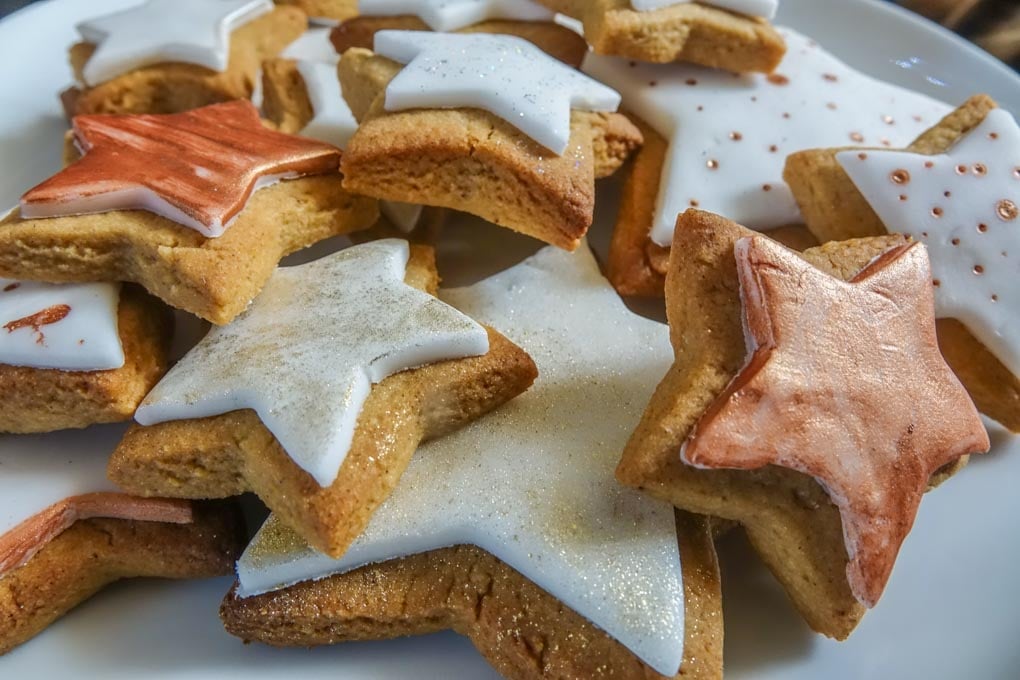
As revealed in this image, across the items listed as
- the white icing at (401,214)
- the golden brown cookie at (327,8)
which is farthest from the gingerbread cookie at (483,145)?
the golden brown cookie at (327,8)

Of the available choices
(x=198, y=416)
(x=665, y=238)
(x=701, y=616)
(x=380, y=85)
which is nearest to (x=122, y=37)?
(x=380, y=85)

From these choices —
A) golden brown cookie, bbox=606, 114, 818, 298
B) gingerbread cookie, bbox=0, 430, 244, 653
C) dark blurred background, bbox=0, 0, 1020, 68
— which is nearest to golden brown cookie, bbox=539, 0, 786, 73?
golden brown cookie, bbox=606, 114, 818, 298

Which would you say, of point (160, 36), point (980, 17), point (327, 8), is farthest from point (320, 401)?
point (980, 17)

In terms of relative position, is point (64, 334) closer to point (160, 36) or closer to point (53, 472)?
point (53, 472)

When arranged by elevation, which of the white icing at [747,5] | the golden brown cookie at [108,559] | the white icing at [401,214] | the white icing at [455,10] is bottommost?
the golden brown cookie at [108,559]

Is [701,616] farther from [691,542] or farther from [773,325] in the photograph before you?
[773,325]

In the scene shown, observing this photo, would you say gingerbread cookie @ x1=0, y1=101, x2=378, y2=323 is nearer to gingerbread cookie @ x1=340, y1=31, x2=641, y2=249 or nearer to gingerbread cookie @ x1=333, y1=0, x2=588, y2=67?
gingerbread cookie @ x1=340, y1=31, x2=641, y2=249

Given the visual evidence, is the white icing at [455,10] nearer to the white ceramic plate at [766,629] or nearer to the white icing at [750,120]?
the white icing at [750,120]
